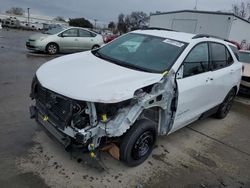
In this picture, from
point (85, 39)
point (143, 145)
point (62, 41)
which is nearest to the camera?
point (143, 145)

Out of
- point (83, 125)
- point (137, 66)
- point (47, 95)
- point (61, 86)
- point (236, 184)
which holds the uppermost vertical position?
point (137, 66)

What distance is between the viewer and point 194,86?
11.4 ft

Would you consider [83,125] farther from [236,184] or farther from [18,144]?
[236,184]

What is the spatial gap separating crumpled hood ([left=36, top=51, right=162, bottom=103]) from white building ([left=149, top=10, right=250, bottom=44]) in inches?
685

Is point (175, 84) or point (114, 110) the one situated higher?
point (175, 84)

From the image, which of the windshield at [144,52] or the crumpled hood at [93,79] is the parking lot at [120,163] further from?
the windshield at [144,52]

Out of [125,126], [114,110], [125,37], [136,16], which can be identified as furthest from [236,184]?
[136,16]

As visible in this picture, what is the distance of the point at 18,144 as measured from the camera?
3.36m

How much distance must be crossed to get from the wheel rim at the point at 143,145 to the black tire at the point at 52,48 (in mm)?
9130

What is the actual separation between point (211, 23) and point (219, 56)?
16.2m

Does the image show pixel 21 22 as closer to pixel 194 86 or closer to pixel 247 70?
pixel 247 70

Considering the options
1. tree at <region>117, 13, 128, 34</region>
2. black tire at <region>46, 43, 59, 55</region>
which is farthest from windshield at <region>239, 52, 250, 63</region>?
tree at <region>117, 13, 128, 34</region>

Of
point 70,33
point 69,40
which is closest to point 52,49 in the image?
point 69,40

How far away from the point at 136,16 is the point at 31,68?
4585cm
